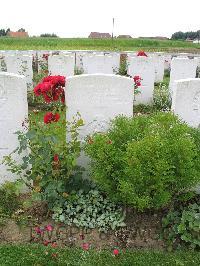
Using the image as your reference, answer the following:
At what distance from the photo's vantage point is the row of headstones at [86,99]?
486 cm

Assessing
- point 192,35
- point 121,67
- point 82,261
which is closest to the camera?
point 82,261

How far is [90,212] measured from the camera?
4.54 meters

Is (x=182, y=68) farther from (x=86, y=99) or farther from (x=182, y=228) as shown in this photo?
(x=182, y=228)

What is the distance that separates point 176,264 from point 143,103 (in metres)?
6.94

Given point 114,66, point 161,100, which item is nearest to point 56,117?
point 161,100

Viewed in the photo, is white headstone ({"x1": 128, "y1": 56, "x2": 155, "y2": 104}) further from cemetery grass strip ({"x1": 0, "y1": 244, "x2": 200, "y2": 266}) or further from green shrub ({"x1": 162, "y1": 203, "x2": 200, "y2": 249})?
cemetery grass strip ({"x1": 0, "y1": 244, "x2": 200, "y2": 266})

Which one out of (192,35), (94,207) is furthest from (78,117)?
(192,35)

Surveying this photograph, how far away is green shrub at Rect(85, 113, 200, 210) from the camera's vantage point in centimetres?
397

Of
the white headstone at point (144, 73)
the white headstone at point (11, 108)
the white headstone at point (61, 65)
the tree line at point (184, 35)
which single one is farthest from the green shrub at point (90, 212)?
the tree line at point (184, 35)

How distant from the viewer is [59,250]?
3.98m

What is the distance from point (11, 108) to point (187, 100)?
2319 millimetres

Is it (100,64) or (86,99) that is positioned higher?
(100,64)

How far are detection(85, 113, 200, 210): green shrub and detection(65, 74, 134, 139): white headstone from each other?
507 mm

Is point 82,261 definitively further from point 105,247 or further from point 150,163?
point 150,163
